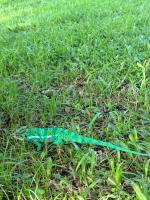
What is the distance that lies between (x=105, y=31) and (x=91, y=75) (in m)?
1.23

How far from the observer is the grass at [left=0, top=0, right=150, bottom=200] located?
74.9 inches

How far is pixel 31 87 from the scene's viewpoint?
3.03m

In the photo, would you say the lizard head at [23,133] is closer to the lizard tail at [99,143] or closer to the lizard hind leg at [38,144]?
the lizard hind leg at [38,144]

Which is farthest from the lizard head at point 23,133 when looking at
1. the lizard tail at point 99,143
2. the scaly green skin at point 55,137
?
the lizard tail at point 99,143

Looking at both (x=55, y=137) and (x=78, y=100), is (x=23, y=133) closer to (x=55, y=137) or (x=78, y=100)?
(x=55, y=137)

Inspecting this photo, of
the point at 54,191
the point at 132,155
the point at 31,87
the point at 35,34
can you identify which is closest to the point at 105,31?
the point at 35,34

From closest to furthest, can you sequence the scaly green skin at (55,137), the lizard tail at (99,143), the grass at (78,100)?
1. the grass at (78,100)
2. the lizard tail at (99,143)
3. the scaly green skin at (55,137)

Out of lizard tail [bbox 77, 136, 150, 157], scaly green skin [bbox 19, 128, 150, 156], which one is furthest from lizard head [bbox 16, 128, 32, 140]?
lizard tail [bbox 77, 136, 150, 157]

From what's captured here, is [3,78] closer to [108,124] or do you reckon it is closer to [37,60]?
[37,60]

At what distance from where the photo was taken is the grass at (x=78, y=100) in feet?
6.24

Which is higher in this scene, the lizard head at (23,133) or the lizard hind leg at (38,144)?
the lizard head at (23,133)

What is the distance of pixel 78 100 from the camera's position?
278cm

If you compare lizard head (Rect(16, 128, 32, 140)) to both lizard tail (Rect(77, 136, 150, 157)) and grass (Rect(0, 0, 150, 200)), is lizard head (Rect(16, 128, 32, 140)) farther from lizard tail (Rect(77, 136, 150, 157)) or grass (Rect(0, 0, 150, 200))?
lizard tail (Rect(77, 136, 150, 157))

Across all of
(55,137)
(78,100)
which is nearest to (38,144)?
(55,137)
